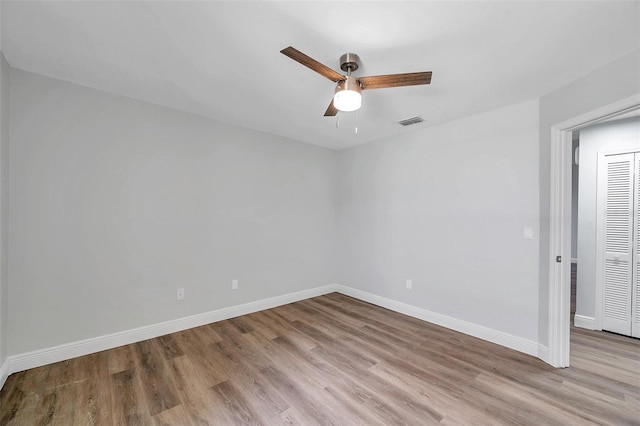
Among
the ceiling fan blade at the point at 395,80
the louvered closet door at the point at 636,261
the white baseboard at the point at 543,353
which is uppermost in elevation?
the ceiling fan blade at the point at 395,80

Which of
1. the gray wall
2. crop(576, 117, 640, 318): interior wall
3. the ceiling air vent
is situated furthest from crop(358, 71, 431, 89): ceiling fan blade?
crop(576, 117, 640, 318): interior wall

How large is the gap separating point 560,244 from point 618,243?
1.44 meters

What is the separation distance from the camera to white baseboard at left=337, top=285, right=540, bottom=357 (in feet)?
8.28

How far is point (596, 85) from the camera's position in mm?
1994

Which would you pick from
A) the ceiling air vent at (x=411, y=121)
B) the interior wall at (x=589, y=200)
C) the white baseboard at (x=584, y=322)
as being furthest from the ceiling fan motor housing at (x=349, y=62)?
the white baseboard at (x=584, y=322)

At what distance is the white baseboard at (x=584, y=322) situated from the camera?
3.04 metres

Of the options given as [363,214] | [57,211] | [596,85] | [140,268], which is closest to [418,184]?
[363,214]

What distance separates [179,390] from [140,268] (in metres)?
1.36

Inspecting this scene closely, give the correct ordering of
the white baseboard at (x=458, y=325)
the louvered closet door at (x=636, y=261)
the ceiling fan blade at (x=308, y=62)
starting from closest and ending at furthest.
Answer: the ceiling fan blade at (x=308, y=62) < the white baseboard at (x=458, y=325) < the louvered closet door at (x=636, y=261)

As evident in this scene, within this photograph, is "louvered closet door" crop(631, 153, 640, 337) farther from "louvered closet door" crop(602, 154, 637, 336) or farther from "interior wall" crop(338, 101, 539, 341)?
"interior wall" crop(338, 101, 539, 341)

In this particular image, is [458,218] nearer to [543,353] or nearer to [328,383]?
[543,353]

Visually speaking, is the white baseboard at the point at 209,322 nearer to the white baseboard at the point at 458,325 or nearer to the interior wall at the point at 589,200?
the white baseboard at the point at 458,325

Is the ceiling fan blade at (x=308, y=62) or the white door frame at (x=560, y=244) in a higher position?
the ceiling fan blade at (x=308, y=62)

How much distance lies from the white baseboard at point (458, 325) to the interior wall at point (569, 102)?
0.56 feet
